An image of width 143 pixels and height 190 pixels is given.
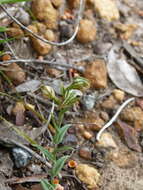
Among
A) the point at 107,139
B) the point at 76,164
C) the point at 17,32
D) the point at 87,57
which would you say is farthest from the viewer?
the point at 87,57

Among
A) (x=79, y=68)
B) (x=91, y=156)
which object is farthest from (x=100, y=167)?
(x=79, y=68)

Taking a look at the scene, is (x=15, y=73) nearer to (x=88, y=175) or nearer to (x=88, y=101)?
(x=88, y=101)

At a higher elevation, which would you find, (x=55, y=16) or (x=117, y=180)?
(x=55, y=16)

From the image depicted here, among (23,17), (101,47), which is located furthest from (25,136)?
(101,47)

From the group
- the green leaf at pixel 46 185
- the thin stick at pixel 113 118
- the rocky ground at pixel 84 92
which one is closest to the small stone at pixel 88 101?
the rocky ground at pixel 84 92

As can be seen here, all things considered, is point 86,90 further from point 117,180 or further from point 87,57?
point 117,180
